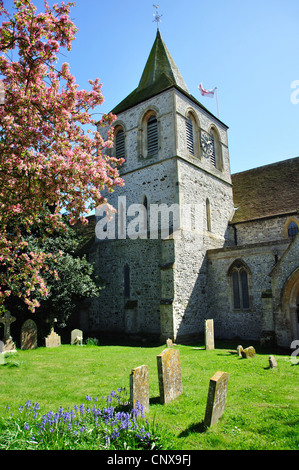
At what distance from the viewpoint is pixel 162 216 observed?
1683 cm

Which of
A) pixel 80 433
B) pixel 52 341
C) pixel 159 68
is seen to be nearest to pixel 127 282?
pixel 52 341

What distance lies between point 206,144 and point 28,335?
15.0 metres

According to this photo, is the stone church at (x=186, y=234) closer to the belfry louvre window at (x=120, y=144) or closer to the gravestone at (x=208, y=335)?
the belfry louvre window at (x=120, y=144)

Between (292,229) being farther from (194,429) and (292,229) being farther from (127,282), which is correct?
(194,429)

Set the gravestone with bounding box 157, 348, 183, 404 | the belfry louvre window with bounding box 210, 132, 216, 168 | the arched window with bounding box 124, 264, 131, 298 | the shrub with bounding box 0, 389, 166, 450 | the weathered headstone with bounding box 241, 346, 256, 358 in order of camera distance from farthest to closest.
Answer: the belfry louvre window with bounding box 210, 132, 216, 168, the arched window with bounding box 124, 264, 131, 298, the weathered headstone with bounding box 241, 346, 256, 358, the gravestone with bounding box 157, 348, 183, 404, the shrub with bounding box 0, 389, 166, 450

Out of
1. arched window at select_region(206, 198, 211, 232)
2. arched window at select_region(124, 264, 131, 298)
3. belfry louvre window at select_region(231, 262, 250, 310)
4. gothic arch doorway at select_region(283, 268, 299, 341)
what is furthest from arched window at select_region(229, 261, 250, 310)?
arched window at select_region(124, 264, 131, 298)

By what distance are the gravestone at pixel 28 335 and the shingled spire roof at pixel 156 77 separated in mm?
14368

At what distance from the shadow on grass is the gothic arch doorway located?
27.9 feet

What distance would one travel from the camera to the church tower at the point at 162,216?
50.4ft

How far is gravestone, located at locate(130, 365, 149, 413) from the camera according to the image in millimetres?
5362

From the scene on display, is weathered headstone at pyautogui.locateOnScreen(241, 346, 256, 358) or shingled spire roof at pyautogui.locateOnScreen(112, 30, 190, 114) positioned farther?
shingled spire roof at pyautogui.locateOnScreen(112, 30, 190, 114)

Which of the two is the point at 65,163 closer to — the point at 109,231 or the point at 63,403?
the point at 63,403

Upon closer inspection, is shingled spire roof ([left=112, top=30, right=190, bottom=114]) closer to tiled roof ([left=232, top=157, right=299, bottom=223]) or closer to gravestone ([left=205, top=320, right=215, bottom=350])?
tiled roof ([left=232, top=157, right=299, bottom=223])
